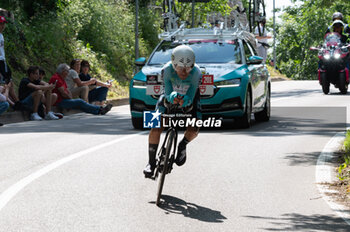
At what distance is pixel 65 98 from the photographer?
18719 millimetres

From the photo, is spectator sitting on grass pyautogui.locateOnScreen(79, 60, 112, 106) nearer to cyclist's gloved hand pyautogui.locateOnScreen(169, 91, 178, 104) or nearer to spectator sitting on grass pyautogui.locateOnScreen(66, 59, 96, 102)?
spectator sitting on grass pyautogui.locateOnScreen(66, 59, 96, 102)

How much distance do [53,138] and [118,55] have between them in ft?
56.3

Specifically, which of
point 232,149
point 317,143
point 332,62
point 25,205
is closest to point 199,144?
point 232,149

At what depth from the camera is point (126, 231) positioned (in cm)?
638

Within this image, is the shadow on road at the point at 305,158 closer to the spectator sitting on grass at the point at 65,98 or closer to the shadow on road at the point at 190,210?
the shadow on road at the point at 190,210

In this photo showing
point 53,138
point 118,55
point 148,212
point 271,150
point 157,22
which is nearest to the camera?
point 148,212

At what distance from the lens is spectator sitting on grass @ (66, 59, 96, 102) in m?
19.3

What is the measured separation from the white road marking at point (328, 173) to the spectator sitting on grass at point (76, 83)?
7.90m

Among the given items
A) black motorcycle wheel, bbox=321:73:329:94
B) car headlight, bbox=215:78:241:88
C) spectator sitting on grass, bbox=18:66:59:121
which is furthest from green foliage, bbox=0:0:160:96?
car headlight, bbox=215:78:241:88

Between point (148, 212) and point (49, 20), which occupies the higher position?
point (49, 20)

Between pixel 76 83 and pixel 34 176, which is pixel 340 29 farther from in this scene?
pixel 34 176

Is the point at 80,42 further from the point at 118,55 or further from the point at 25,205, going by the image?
the point at 25,205

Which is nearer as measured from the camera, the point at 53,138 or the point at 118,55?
the point at 53,138

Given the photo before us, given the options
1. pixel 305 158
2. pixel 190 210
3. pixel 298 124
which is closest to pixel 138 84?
pixel 298 124
